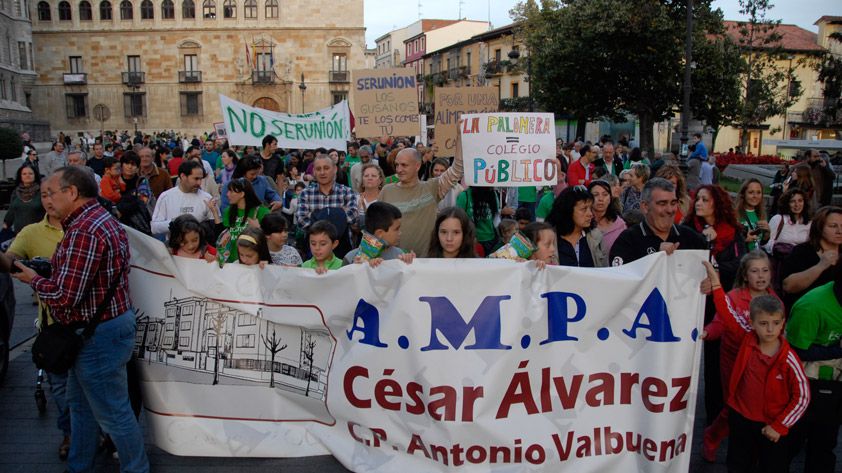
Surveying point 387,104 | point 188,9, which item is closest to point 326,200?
point 387,104

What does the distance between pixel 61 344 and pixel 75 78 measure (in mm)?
61823

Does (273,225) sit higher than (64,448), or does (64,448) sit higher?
(273,225)

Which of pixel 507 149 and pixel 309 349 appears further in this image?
pixel 507 149

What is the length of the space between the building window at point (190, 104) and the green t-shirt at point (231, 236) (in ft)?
181

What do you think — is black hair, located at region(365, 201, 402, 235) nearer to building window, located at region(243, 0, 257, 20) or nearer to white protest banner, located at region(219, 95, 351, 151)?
white protest banner, located at region(219, 95, 351, 151)

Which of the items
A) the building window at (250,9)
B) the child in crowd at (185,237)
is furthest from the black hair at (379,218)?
the building window at (250,9)

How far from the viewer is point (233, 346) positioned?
4.09m

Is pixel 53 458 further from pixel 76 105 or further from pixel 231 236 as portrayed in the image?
pixel 76 105

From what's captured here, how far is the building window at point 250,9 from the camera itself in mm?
57688

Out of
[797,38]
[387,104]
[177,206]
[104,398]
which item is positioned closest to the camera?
[104,398]

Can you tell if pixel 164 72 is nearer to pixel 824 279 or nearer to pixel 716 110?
pixel 716 110

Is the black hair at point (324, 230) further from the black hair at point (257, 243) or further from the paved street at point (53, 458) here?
the paved street at point (53, 458)

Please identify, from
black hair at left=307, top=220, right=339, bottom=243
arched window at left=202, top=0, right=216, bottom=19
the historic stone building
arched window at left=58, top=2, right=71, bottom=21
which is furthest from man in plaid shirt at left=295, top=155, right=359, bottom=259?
arched window at left=58, top=2, right=71, bottom=21

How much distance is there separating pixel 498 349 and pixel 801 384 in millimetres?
1524
